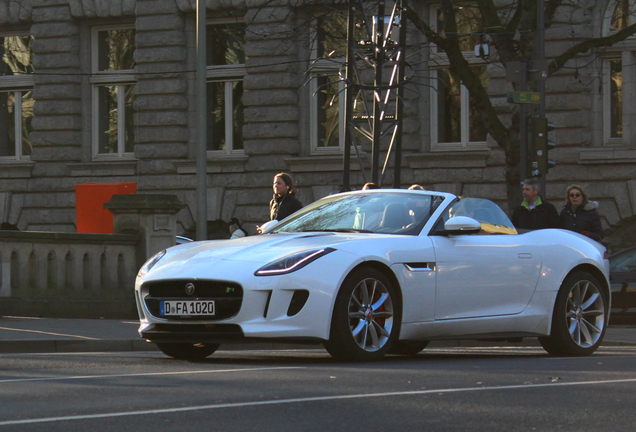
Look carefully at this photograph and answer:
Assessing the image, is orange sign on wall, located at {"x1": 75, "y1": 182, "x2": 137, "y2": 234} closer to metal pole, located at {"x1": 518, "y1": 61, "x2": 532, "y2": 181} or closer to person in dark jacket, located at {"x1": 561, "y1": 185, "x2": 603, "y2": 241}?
metal pole, located at {"x1": 518, "y1": 61, "x2": 532, "y2": 181}

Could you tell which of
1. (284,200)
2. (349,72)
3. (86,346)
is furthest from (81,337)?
(349,72)

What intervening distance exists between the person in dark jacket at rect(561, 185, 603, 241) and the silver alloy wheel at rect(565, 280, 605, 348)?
12.8 feet

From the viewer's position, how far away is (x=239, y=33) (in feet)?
88.0

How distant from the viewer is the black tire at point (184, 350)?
28.7ft

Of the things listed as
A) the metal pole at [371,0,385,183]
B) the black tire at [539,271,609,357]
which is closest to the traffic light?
the metal pole at [371,0,385,183]

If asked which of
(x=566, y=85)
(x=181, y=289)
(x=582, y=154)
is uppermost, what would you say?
(x=566, y=85)

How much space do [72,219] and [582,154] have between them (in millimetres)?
12307

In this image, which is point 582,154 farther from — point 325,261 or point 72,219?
point 325,261

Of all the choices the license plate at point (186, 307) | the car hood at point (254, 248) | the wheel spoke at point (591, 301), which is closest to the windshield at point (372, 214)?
the car hood at point (254, 248)

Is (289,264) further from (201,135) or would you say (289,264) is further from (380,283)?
(201,135)

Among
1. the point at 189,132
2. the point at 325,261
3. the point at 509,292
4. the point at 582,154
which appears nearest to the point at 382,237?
the point at 325,261

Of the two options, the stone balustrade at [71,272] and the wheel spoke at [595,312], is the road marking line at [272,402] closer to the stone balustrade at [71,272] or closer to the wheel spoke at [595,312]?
the wheel spoke at [595,312]

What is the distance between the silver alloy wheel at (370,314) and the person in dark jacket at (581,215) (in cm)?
597

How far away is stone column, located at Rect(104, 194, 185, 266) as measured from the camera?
1548 cm
